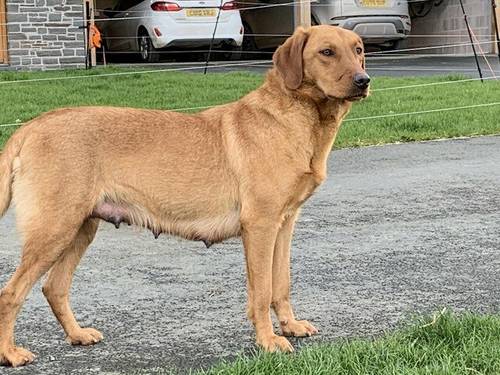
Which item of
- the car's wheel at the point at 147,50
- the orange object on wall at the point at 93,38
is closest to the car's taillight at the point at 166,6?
the car's wheel at the point at 147,50

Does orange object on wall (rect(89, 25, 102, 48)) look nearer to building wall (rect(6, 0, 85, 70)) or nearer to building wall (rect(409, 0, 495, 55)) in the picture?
building wall (rect(6, 0, 85, 70))

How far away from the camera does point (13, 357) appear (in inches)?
158

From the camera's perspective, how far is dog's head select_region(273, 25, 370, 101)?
4.17 m

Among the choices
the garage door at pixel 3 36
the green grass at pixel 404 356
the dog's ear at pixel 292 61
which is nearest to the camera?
the green grass at pixel 404 356

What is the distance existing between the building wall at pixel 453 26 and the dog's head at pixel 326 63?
66.0 feet

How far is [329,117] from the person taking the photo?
4344mm

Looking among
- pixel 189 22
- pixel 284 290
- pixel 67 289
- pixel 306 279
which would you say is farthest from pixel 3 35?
pixel 284 290

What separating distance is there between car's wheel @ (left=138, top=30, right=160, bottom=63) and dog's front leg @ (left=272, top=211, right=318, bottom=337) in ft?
51.3

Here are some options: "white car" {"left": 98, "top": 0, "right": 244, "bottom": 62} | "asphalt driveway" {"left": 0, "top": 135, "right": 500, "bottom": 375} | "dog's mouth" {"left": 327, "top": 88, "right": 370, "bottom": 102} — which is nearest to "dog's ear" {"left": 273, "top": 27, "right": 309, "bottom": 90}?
"dog's mouth" {"left": 327, "top": 88, "right": 370, "bottom": 102}

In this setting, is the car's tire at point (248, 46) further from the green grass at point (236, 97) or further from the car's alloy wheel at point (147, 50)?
the green grass at point (236, 97)

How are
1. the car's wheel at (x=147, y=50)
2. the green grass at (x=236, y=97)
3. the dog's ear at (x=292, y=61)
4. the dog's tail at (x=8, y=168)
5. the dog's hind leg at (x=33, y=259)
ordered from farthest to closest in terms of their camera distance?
the car's wheel at (x=147, y=50) < the green grass at (x=236, y=97) < the dog's ear at (x=292, y=61) < the dog's tail at (x=8, y=168) < the dog's hind leg at (x=33, y=259)

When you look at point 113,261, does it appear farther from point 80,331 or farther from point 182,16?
point 182,16

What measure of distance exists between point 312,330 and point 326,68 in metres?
1.30

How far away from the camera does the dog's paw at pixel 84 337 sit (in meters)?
4.31
